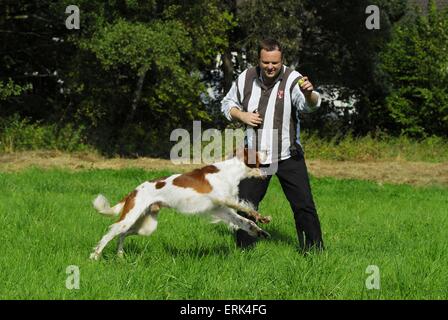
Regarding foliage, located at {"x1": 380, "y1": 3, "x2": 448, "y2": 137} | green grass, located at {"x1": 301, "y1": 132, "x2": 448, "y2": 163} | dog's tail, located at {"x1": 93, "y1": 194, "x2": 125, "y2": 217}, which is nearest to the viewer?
dog's tail, located at {"x1": 93, "y1": 194, "x2": 125, "y2": 217}

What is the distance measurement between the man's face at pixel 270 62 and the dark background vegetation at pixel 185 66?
30.9ft

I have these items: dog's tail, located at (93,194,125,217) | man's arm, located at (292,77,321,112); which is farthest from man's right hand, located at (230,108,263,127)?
dog's tail, located at (93,194,125,217)

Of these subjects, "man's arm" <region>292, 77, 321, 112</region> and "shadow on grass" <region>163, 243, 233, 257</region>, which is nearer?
"man's arm" <region>292, 77, 321, 112</region>

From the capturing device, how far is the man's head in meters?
6.14

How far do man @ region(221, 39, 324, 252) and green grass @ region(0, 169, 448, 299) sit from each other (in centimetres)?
50

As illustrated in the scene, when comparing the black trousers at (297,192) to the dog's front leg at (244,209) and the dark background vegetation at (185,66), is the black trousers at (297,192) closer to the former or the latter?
the dog's front leg at (244,209)

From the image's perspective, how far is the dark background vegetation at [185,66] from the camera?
53.1 ft

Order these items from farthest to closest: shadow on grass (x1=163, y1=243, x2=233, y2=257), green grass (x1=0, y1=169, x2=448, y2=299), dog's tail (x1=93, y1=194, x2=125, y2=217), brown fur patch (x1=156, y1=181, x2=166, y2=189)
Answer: dog's tail (x1=93, y1=194, x2=125, y2=217)
shadow on grass (x1=163, y1=243, x2=233, y2=257)
brown fur patch (x1=156, y1=181, x2=166, y2=189)
green grass (x1=0, y1=169, x2=448, y2=299)

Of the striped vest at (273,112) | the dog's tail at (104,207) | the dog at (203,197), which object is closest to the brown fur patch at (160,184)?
the dog at (203,197)

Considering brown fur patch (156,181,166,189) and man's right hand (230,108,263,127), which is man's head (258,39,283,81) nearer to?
man's right hand (230,108,263,127)

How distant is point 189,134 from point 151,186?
41.6ft

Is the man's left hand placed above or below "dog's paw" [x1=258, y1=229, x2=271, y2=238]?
above
